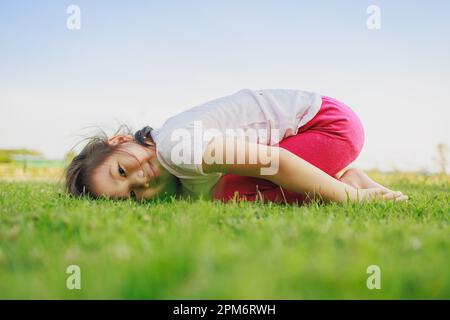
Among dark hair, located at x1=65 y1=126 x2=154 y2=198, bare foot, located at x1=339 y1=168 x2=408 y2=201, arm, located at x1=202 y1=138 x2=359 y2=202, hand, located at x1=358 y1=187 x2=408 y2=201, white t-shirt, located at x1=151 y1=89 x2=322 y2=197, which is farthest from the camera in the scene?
dark hair, located at x1=65 y1=126 x2=154 y2=198

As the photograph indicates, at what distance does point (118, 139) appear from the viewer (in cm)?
382

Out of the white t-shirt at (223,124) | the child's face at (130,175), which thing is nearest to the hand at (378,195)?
the white t-shirt at (223,124)

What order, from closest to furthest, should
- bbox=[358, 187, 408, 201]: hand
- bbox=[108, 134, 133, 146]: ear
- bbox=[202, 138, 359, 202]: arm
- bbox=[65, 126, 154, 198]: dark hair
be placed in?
bbox=[202, 138, 359, 202]: arm → bbox=[358, 187, 408, 201]: hand → bbox=[65, 126, 154, 198]: dark hair → bbox=[108, 134, 133, 146]: ear

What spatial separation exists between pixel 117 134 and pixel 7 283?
2.66m

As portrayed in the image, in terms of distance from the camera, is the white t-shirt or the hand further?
the hand

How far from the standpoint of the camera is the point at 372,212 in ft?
8.93

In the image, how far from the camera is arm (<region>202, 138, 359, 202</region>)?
297 centimetres

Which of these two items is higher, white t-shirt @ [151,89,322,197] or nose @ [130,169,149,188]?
white t-shirt @ [151,89,322,197]

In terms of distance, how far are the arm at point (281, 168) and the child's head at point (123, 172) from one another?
0.50 m

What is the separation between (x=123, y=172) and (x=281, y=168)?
110 cm

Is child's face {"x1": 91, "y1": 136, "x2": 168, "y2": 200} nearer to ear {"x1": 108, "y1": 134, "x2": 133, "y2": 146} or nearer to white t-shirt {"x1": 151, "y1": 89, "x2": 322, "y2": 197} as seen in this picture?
white t-shirt {"x1": 151, "y1": 89, "x2": 322, "y2": 197}

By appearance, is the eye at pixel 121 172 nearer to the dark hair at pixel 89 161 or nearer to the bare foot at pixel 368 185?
the dark hair at pixel 89 161

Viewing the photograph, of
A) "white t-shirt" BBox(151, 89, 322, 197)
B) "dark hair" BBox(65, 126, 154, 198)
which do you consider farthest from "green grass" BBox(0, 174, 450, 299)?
"dark hair" BBox(65, 126, 154, 198)

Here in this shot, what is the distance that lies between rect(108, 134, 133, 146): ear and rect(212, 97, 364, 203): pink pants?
801 millimetres
